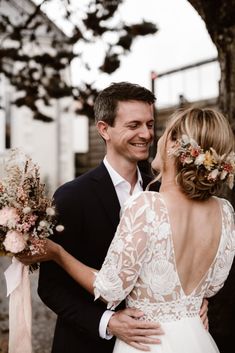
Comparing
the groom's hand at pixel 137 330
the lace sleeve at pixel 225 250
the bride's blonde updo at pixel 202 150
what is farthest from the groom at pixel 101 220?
the bride's blonde updo at pixel 202 150

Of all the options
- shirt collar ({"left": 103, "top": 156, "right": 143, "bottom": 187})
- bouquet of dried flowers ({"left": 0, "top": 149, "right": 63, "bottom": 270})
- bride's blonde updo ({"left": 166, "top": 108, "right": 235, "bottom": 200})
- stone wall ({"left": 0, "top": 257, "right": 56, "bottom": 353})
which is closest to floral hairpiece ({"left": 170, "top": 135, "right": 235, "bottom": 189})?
bride's blonde updo ({"left": 166, "top": 108, "right": 235, "bottom": 200})

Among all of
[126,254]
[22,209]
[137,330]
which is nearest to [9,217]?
[22,209]

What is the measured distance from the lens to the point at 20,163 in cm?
228

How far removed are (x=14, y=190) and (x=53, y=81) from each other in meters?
7.79

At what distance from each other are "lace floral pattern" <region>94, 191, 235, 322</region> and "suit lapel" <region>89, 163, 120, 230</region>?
418mm

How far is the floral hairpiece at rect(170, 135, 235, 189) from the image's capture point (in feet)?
6.82

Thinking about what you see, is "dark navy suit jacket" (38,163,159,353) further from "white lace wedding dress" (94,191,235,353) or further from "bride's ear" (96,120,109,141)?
"bride's ear" (96,120,109,141)

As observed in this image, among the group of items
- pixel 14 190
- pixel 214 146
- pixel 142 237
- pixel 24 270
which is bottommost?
pixel 24 270

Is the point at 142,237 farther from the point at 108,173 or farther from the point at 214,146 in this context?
the point at 108,173

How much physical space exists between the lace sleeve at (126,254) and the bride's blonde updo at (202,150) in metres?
0.20

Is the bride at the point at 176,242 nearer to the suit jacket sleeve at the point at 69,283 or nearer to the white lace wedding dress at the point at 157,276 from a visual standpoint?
the white lace wedding dress at the point at 157,276

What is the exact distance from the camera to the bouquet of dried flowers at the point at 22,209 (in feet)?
6.87

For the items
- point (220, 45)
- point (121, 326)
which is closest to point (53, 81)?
point (220, 45)

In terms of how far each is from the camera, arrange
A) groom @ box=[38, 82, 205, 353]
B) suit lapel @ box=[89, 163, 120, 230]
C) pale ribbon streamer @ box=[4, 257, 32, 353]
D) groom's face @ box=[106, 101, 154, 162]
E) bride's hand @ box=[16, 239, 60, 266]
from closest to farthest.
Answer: bride's hand @ box=[16, 239, 60, 266] < groom @ box=[38, 82, 205, 353] < pale ribbon streamer @ box=[4, 257, 32, 353] < suit lapel @ box=[89, 163, 120, 230] < groom's face @ box=[106, 101, 154, 162]
